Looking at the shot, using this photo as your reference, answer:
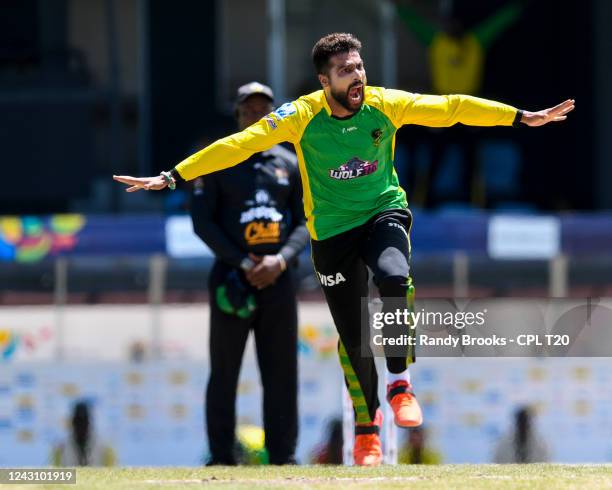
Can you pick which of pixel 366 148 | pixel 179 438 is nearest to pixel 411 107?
pixel 366 148

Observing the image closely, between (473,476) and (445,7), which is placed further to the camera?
(445,7)

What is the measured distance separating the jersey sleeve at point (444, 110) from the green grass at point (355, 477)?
1.72 m

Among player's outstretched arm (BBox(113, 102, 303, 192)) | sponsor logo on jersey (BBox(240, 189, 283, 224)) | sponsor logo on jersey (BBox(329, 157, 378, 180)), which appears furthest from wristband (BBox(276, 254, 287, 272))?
player's outstretched arm (BBox(113, 102, 303, 192))

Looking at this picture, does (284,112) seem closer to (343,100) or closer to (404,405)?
(343,100)

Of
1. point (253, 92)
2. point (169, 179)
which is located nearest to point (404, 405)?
point (169, 179)

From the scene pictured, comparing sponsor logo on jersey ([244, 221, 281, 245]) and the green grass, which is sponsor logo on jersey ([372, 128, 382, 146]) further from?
the green grass

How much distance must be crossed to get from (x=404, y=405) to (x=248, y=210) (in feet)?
6.18

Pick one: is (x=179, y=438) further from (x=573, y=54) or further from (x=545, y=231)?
(x=573, y=54)

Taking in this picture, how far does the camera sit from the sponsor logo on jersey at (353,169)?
7.11 m

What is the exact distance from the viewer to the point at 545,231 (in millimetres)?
14789

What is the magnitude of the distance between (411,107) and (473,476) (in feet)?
6.05

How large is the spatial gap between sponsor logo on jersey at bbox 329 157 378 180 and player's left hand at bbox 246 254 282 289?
1.24 m

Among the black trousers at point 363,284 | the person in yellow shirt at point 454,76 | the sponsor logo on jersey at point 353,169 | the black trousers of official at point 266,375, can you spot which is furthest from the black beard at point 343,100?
the person in yellow shirt at point 454,76

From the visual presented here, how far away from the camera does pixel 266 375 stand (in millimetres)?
8438
